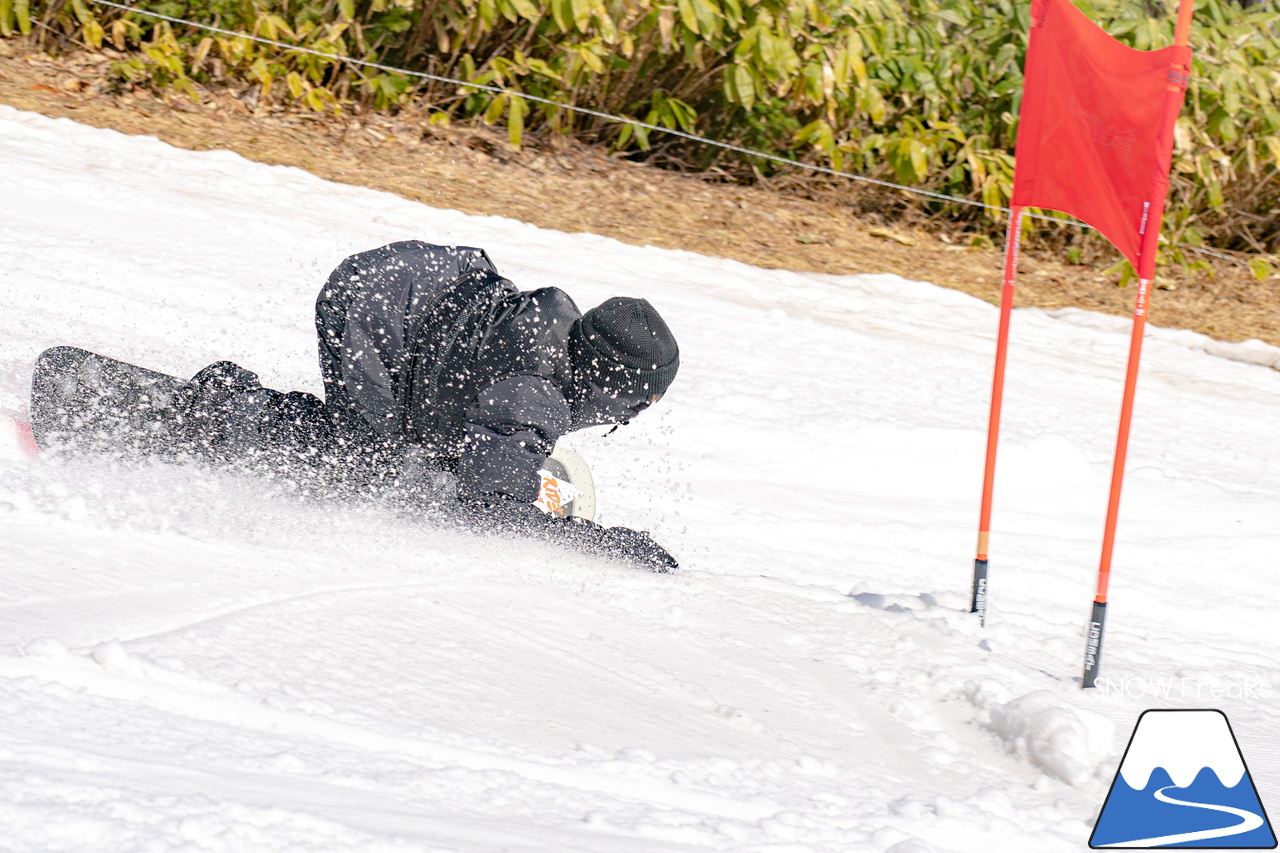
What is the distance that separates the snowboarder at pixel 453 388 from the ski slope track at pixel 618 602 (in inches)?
5.5

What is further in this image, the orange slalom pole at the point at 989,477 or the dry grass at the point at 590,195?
the dry grass at the point at 590,195

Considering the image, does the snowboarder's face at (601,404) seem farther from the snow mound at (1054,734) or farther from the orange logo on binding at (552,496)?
the snow mound at (1054,734)

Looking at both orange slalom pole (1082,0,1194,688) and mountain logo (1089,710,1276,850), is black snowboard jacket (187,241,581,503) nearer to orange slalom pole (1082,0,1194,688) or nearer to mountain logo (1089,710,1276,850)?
orange slalom pole (1082,0,1194,688)

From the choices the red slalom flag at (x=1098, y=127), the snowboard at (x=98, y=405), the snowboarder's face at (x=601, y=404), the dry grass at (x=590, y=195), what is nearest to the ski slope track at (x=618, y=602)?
the snowboard at (x=98, y=405)

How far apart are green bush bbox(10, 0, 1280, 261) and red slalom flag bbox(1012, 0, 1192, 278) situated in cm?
431

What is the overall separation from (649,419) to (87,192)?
2.95 metres

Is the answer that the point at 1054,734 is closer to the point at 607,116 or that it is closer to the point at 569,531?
the point at 569,531

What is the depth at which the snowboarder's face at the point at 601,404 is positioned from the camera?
312 cm

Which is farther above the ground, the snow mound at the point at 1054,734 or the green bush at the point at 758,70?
the green bush at the point at 758,70

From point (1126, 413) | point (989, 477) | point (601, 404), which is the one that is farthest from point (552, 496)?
point (1126, 413)

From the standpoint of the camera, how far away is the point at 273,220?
5.86 metres

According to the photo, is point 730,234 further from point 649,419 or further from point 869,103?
point 649,419

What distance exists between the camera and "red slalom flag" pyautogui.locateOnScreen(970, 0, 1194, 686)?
9.11 ft

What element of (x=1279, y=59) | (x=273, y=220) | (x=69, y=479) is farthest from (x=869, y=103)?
(x=69, y=479)
